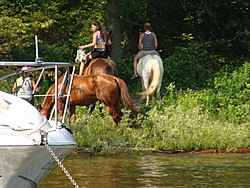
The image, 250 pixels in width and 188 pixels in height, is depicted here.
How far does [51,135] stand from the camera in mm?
7316

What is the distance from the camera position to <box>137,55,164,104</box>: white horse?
17.4 metres

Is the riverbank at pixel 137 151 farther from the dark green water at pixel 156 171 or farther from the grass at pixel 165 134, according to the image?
the dark green water at pixel 156 171

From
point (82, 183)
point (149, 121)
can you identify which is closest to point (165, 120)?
point (149, 121)

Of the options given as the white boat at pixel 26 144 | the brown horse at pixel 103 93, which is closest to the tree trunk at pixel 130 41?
the brown horse at pixel 103 93

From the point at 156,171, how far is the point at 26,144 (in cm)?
407

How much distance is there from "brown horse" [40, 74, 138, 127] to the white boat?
637 centimetres

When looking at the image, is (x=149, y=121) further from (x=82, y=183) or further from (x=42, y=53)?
(x=42, y=53)

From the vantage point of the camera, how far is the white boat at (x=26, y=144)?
256 inches

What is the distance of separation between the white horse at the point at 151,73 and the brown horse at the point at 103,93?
9.09 ft

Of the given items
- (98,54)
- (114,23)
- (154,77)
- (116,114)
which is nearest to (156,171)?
(116,114)

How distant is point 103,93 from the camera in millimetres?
14312

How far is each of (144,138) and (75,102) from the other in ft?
6.97

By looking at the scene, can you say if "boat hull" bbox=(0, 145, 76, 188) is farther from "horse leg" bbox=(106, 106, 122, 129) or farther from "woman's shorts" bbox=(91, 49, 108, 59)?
"woman's shorts" bbox=(91, 49, 108, 59)

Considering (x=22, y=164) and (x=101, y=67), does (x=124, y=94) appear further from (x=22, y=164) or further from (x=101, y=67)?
(x=22, y=164)
